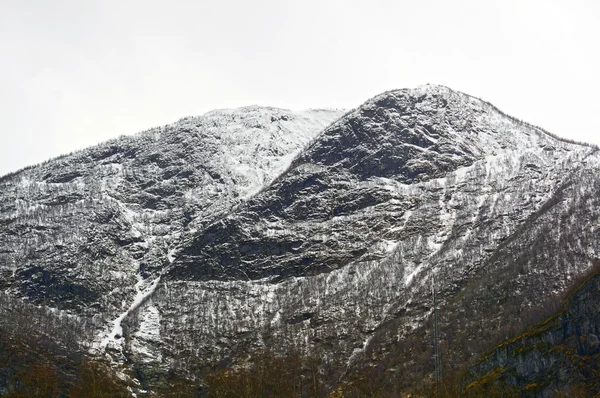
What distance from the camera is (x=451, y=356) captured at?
16250cm

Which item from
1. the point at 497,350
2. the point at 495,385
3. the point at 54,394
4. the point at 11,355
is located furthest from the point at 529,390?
the point at 11,355

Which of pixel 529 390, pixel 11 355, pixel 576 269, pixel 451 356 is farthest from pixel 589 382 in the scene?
pixel 11 355

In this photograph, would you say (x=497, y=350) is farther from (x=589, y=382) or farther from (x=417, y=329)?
(x=417, y=329)

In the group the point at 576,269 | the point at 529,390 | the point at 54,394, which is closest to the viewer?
the point at 529,390

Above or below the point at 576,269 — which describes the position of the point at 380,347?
below

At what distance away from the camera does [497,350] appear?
12312 centimetres

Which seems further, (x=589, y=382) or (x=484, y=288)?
(x=484, y=288)

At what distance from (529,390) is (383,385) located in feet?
207

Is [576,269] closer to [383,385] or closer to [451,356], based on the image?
[451,356]

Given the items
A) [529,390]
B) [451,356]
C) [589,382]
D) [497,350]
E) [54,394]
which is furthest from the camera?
[451,356]

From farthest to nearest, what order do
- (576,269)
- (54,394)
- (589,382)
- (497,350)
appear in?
(576,269) → (54,394) → (497,350) → (589,382)

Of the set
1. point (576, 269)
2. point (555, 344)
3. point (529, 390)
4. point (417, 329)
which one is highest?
point (576, 269)

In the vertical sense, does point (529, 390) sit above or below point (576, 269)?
below

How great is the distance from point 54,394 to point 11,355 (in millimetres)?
63465
